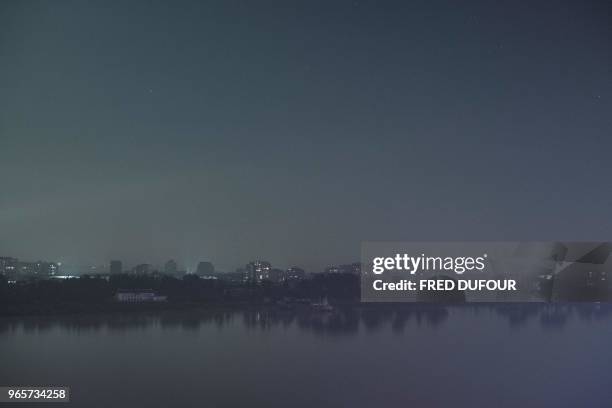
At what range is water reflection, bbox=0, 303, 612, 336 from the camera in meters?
9.89

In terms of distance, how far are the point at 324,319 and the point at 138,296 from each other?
4.26 meters

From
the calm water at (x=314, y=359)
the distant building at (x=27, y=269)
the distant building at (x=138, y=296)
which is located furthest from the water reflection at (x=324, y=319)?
the distant building at (x=27, y=269)

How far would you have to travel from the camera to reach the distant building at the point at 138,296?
37.9 ft

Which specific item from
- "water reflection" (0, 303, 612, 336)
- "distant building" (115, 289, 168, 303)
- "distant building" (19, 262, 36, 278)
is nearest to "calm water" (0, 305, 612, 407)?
"water reflection" (0, 303, 612, 336)

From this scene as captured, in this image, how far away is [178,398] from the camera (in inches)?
229

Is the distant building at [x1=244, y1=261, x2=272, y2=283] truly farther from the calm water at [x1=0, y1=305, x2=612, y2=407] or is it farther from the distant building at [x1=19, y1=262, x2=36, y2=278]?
the distant building at [x1=19, y1=262, x2=36, y2=278]

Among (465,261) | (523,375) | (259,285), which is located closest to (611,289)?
(523,375)

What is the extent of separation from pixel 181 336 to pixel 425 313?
560 centimetres

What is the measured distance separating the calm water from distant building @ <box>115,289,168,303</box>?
767mm

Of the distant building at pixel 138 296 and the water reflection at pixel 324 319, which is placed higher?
the distant building at pixel 138 296

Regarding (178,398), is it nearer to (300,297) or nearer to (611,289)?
(611,289)

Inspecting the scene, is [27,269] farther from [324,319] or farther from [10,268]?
[324,319]

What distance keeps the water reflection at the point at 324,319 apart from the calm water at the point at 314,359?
0.04 meters

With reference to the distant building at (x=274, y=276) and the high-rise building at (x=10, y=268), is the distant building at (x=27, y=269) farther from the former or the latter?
the distant building at (x=274, y=276)
